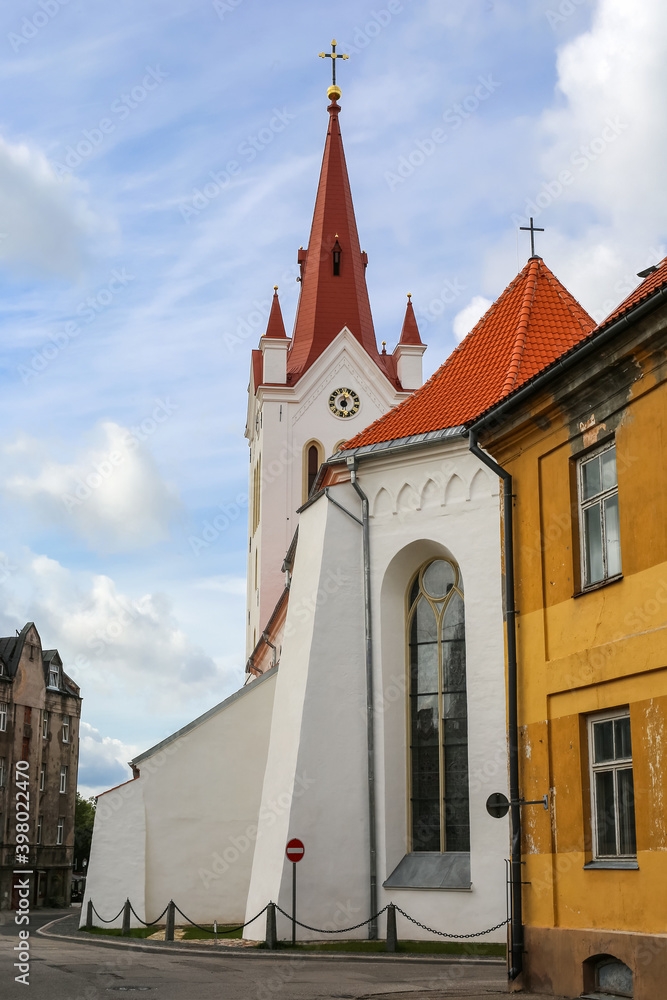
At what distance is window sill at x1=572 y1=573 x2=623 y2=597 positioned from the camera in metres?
11.1

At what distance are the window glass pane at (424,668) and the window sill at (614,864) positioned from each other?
24.3 feet

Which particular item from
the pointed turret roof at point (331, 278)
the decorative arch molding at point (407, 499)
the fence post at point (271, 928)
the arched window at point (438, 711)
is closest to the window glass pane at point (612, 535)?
the arched window at point (438, 711)

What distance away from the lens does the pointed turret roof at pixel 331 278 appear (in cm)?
3975

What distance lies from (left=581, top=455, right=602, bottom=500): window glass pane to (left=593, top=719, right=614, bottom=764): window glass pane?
242 centimetres

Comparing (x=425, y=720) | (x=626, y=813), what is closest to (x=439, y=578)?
(x=425, y=720)

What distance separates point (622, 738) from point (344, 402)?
93.9 ft

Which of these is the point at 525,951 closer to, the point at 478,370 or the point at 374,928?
the point at 374,928

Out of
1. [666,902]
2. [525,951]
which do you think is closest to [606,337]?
[666,902]

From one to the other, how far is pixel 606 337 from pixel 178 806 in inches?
605

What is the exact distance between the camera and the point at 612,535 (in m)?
11.5

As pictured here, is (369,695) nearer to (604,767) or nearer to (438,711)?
(438,711)

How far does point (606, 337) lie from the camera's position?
11.0 metres

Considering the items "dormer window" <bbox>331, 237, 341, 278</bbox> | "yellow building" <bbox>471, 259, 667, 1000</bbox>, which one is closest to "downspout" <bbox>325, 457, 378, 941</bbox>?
"yellow building" <bbox>471, 259, 667, 1000</bbox>

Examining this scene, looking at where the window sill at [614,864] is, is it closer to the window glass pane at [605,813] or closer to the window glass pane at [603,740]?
the window glass pane at [605,813]
